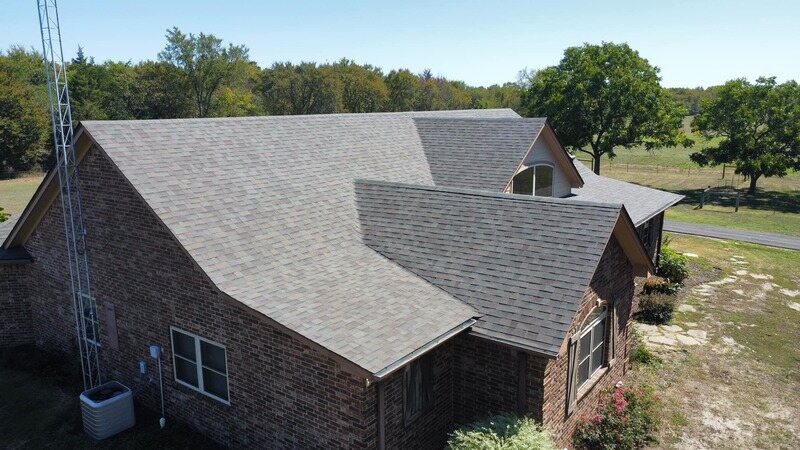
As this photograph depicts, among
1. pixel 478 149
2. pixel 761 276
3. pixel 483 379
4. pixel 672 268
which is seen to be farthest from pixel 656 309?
pixel 483 379

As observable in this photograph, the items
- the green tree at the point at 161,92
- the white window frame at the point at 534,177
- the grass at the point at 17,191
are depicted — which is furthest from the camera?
the green tree at the point at 161,92

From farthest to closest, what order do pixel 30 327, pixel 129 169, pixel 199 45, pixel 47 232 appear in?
pixel 199 45
pixel 30 327
pixel 47 232
pixel 129 169

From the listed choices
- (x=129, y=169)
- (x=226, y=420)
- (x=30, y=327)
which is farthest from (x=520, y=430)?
(x=30, y=327)

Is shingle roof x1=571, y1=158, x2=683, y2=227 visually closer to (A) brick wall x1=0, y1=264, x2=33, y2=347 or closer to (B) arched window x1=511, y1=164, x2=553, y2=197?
(B) arched window x1=511, y1=164, x2=553, y2=197

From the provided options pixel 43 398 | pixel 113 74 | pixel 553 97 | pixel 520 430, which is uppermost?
pixel 113 74

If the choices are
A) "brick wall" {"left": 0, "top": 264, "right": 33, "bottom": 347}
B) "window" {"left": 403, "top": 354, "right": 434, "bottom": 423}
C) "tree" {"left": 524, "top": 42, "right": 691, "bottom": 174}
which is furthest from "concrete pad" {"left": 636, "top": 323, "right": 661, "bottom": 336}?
"tree" {"left": 524, "top": 42, "right": 691, "bottom": 174}

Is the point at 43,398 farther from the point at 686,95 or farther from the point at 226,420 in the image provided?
the point at 686,95

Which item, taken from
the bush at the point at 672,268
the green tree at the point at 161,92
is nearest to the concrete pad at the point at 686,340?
the bush at the point at 672,268

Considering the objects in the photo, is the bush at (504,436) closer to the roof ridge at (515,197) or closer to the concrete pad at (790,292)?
the roof ridge at (515,197)
